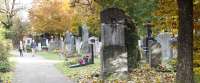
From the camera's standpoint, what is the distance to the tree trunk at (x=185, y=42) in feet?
38.7

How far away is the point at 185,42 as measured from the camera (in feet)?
39.2

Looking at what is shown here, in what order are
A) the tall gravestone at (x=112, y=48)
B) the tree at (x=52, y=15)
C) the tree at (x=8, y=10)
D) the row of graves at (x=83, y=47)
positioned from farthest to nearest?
the tree at (x=8, y=10)
the tree at (x=52, y=15)
the row of graves at (x=83, y=47)
the tall gravestone at (x=112, y=48)

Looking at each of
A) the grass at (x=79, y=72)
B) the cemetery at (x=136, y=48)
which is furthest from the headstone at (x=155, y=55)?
the grass at (x=79, y=72)

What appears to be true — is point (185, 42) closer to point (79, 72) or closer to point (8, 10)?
point (79, 72)

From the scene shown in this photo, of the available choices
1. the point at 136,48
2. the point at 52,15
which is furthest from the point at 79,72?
the point at 52,15

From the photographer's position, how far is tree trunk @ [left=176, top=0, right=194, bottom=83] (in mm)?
11805

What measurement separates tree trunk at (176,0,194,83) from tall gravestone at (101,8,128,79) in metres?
5.28

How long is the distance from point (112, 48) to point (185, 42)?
573cm

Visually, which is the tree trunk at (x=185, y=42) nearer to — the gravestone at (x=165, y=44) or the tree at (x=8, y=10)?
the gravestone at (x=165, y=44)

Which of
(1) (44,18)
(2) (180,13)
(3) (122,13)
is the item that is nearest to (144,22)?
(3) (122,13)

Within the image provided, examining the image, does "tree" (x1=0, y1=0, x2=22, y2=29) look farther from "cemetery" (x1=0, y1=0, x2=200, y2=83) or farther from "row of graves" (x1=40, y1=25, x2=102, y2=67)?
"cemetery" (x1=0, y1=0, x2=200, y2=83)

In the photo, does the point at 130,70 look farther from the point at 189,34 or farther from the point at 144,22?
the point at 189,34

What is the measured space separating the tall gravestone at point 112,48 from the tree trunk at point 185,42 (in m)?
5.28

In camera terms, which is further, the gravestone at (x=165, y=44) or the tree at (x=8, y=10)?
the tree at (x=8, y=10)
